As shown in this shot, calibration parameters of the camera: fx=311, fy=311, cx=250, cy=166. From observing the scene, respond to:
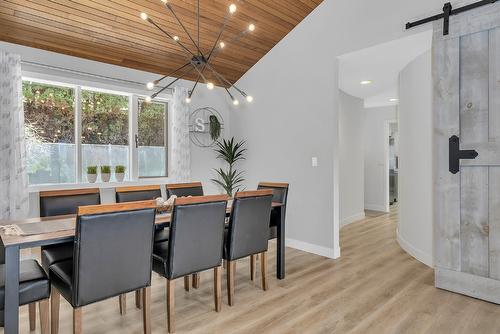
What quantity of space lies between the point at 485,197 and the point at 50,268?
350 centimetres

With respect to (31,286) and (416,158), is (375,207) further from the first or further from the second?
(31,286)

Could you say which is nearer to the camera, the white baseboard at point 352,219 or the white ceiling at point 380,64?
the white ceiling at point 380,64

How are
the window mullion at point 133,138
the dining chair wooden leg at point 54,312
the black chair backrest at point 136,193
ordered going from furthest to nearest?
the window mullion at point 133,138 < the black chair backrest at point 136,193 < the dining chair wooden leg at point 54,312

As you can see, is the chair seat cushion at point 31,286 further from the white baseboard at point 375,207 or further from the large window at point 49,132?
the white baseboard at point 375,207

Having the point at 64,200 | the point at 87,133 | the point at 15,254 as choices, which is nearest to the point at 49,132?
the point at 87,133

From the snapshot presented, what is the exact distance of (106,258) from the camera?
1.87 m

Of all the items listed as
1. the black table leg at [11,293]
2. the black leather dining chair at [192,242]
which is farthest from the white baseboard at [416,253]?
the black table leg at [11,293]

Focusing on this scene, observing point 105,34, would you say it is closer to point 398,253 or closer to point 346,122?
point 346,122

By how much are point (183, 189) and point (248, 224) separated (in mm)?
1218

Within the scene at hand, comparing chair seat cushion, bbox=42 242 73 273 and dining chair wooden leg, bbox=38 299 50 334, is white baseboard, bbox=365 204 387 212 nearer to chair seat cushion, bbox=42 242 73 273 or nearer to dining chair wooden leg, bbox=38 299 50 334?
chair seat cushion, bbox=42 242 73 273

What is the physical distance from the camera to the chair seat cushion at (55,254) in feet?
7.50

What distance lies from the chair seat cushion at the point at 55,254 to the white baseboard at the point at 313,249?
2.86 m

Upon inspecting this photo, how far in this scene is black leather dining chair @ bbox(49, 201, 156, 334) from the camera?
1788 millimetres

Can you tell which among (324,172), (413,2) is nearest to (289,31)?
(413,2)
